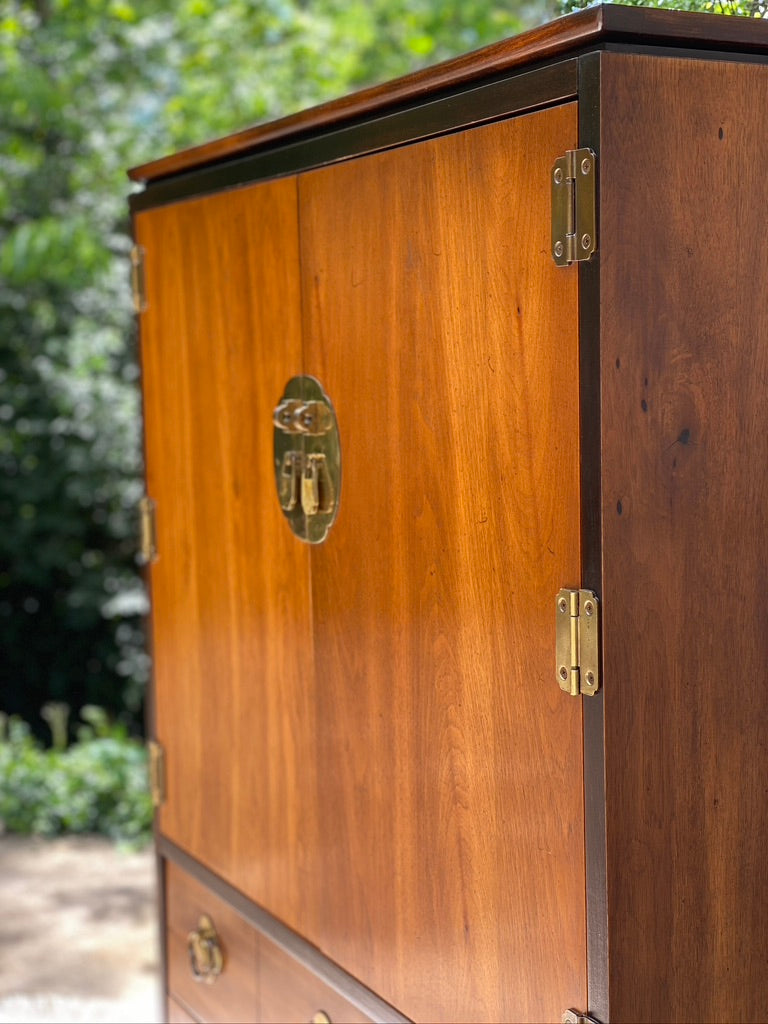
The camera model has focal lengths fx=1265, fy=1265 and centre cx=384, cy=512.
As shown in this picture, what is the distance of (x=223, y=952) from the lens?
2.20 meters

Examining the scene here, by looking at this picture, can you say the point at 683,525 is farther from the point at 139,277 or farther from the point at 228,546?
the point at 139,277

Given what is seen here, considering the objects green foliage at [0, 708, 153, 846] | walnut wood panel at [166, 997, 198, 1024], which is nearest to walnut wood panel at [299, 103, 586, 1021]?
walnut wood panel at [166, 997, 198, 1024]

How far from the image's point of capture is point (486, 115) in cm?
135

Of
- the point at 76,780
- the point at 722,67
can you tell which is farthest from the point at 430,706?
the point at 76,780

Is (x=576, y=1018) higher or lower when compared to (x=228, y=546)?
lower

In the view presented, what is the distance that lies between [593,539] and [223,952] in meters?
1.30

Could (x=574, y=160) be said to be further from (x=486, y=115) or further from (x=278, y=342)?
(x=278, y=342)

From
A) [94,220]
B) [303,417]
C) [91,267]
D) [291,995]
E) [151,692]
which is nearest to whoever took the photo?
[303,417]

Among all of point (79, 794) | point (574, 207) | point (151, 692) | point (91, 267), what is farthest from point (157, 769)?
point (91, 267)

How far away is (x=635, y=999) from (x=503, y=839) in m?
0.22

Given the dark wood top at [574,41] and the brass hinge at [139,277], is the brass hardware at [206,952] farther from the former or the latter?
the dark wood top at [574,41]

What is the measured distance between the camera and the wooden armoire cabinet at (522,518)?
1.25 metres

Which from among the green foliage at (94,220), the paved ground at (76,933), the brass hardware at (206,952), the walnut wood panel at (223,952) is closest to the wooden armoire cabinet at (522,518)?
the walnut wood panel at (223,952)

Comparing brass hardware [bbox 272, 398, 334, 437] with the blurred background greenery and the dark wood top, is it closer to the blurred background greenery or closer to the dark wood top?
the dark wood top
